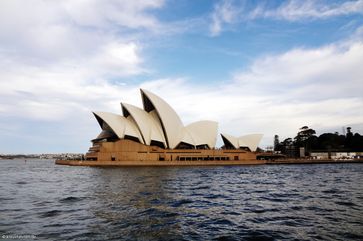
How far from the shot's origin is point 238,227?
1121 cm

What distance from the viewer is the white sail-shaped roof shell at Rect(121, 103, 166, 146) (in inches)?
2519

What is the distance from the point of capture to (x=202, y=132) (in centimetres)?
7725

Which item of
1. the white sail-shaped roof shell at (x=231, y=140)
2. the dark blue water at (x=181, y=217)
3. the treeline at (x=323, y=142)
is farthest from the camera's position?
the treeline at (x=323, y=142)

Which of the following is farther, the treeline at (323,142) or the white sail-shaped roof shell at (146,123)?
the treeline at (323,142)

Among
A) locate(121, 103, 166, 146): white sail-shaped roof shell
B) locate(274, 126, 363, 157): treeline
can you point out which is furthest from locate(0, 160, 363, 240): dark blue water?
locate(274, 126, 363, 157): treeline

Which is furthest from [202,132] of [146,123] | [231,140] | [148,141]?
[146,123]

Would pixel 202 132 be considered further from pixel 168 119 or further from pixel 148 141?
pixel 148 141

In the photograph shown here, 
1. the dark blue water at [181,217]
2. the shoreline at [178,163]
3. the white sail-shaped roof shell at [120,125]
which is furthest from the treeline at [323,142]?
the dark blue water at [181,217]

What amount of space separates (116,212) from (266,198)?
922 cm

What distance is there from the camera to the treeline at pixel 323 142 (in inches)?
4213

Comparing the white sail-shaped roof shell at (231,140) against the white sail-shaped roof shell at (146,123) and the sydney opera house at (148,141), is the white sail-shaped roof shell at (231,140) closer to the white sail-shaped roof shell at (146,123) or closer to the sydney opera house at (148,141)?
the sydney opera house at (148,141)

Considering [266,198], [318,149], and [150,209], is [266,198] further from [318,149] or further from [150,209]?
[318,149]

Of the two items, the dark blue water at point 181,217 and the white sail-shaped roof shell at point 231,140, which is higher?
the white sail-shaped roof shell at point 231,140

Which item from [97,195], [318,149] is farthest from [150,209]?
[318,149]
